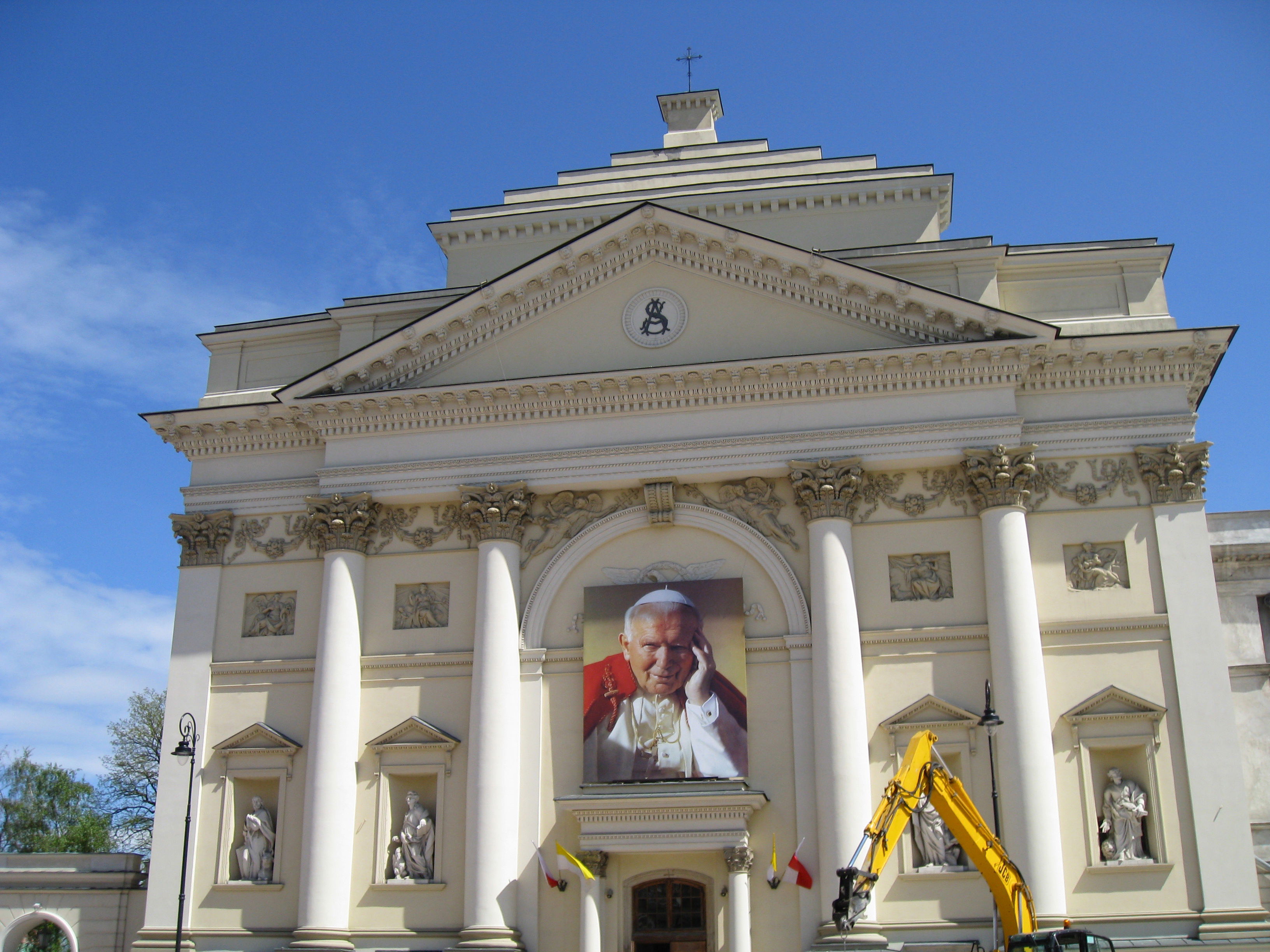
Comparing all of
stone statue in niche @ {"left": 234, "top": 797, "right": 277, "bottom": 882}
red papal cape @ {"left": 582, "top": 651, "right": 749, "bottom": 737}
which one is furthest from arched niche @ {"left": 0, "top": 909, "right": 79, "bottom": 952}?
red papal cape @ {"left": 582, "top": 651, "right": 749, "bottom": 737}

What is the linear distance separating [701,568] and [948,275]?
8501 mm

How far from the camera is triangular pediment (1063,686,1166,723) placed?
75.2 feet

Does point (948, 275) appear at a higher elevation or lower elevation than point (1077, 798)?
higher

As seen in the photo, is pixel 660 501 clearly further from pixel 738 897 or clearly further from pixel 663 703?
pixel 738 897

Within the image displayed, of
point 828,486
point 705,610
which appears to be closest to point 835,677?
point 705,610

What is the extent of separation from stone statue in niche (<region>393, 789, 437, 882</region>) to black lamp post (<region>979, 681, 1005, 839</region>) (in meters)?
10.8

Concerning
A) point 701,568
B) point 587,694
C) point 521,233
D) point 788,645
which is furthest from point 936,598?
point 521,233

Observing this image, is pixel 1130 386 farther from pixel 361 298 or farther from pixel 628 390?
pixel 361 298

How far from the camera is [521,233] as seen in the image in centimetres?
3180

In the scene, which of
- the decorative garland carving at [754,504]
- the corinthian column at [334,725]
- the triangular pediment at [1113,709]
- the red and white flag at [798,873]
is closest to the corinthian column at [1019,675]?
the triangular pediment at [1113,709]

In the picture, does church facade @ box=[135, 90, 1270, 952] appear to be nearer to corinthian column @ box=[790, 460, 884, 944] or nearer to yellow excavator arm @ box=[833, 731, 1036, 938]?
corinthian column @ box=[790, 460, 884, 944]

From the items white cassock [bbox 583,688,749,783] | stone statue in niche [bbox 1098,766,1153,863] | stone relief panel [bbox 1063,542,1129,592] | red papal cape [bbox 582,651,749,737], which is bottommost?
stone statue in niche [bbox 1098,766,1153,863]

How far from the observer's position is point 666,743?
23812mm

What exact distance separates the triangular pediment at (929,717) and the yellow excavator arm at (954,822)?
152 inches
